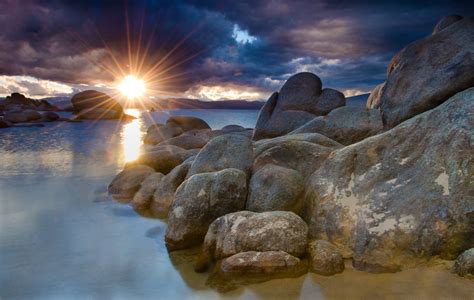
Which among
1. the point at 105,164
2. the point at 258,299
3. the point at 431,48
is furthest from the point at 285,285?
the point at 105,164

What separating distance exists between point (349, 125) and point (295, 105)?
641cm

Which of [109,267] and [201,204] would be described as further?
[201,204]

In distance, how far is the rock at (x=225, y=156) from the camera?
37.7ft

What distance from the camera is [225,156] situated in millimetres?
11805

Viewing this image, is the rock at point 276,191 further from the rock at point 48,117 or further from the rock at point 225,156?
the rock at point 48,117

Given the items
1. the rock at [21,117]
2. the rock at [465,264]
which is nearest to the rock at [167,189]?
the rock at [465,264]

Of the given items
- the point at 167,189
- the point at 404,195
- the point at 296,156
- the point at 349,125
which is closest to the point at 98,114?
the point at 167,189

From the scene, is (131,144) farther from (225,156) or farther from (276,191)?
(276,191)

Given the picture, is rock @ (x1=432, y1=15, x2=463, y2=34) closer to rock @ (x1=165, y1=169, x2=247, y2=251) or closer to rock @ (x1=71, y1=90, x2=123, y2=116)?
rock @ (x1=165, y1=169, x2=247, y2=251)

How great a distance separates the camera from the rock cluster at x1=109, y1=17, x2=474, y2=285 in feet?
24.5

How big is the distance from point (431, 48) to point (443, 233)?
17.9 ft

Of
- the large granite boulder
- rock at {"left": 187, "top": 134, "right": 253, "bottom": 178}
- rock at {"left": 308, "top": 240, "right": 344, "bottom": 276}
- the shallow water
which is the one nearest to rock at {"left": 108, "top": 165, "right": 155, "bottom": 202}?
the shallow water

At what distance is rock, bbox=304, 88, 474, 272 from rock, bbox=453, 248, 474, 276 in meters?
0.32

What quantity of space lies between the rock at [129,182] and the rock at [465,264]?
10.8m
